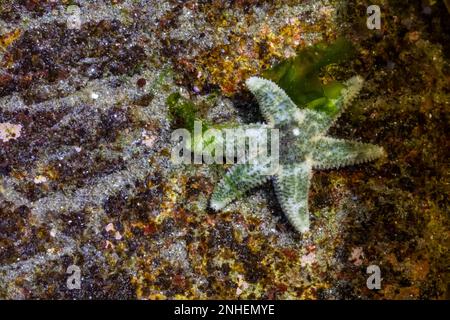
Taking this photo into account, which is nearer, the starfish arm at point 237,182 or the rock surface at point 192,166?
the starfish arm at point 237,182

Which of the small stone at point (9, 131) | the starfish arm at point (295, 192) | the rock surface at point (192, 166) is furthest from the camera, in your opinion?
the small stone at point (9, 131)

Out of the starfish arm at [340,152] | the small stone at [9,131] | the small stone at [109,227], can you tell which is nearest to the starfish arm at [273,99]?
the starfish arm at [340,152]

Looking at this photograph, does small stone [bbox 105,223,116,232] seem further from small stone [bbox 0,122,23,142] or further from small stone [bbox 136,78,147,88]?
small stone [bbox 136,78,147,88]

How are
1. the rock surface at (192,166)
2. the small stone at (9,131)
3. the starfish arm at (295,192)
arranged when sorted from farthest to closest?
1. the small stone at (9,131)
2. the rock surface at (192,166)
3. the starfish arm at (295,192)

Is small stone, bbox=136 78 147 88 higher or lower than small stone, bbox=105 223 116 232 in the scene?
higher

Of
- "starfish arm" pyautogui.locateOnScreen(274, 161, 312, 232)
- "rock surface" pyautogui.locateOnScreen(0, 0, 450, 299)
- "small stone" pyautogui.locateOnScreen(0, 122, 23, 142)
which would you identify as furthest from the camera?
"small stone" pyautogui.locateOnScreen(0, 122, 23, 142)

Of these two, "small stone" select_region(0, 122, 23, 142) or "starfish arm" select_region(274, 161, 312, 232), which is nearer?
"starfish arm" select_region(274, 161, 312, 232)

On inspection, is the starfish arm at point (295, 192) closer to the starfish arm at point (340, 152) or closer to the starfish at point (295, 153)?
the starfish at point (295, 153)

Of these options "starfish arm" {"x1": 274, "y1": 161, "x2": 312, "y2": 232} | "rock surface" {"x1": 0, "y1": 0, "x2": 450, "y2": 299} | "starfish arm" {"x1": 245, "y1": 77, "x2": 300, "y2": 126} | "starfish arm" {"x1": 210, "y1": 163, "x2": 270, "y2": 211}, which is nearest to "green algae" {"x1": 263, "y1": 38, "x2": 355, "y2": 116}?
"rock surface" {"x1": 0, "y1": 0, "x2": 450, "y2": 299}
